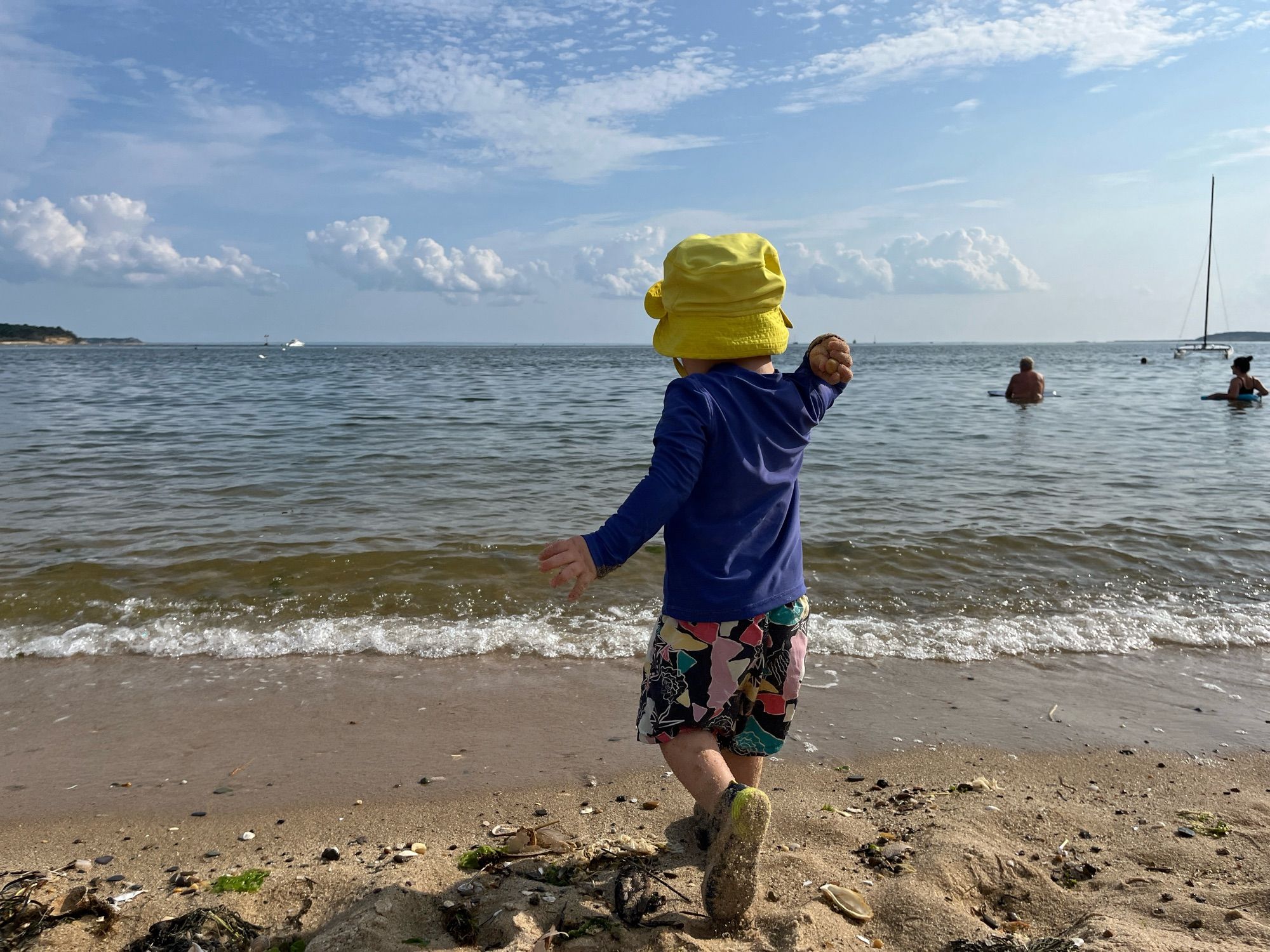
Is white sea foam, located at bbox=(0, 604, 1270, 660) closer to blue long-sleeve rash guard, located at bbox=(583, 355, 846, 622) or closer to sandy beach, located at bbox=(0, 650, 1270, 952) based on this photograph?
sandy beach, located at bbox=(0, 650, 1270, 952)

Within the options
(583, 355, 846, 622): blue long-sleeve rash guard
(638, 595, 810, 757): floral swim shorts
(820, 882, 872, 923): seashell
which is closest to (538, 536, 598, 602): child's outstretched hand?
(583, 355, 846, 622): blue long-sleeve rash guard

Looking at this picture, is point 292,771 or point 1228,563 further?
point 1228,563

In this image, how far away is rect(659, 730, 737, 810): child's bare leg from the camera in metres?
2.15

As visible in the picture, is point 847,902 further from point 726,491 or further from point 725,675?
point 726,491

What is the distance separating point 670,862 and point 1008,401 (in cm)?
2029

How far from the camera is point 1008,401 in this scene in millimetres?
20359

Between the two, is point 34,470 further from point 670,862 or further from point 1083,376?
point 1083,376

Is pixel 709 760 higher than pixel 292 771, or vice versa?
pixel 709 760

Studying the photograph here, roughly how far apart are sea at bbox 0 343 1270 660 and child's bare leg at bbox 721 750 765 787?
2.13m

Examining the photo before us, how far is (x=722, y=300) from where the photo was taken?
2.23 meters

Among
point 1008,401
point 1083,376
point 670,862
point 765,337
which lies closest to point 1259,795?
point 670,862

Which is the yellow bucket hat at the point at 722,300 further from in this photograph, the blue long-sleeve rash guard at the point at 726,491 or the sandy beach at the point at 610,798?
the sandy beach at the point at 610,798

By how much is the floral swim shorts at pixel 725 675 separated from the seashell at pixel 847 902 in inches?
17.9

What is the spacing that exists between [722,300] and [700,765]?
126 cm
